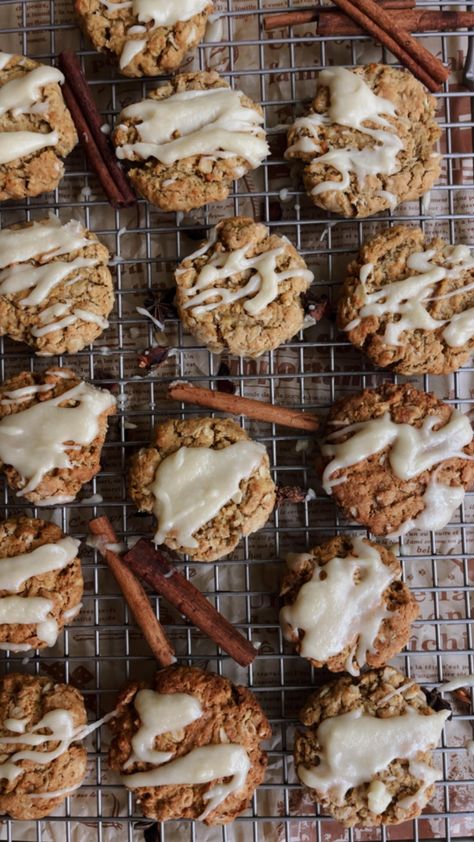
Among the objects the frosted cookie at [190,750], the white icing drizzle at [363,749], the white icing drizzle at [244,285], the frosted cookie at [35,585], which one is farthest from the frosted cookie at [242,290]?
the white icing drizzle at [363,749]

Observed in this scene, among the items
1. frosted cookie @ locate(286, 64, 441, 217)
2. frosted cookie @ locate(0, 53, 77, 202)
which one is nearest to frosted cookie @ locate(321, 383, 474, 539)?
frosted cookie @ locate(286, 64, 441, 217)

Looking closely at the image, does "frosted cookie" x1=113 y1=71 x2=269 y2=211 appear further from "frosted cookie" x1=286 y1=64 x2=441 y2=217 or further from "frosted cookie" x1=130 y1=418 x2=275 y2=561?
"frosted cookie" x1=130 y1=418 x2=275 y2=561

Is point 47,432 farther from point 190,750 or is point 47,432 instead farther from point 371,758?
point 371,758

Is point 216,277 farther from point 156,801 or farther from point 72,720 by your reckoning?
point 156,801

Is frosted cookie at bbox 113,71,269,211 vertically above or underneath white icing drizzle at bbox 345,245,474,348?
above

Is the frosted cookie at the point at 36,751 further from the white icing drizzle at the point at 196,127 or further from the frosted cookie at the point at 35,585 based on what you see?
the white icing drizzle at the point at 196,127

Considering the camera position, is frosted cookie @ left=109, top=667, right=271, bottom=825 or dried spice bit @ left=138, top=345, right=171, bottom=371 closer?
frosted cookie @ left=109, top=667, right=271, bottom=825
